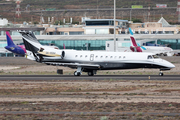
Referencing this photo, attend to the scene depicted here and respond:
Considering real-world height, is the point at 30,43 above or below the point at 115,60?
above

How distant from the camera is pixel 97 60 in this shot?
45250mm

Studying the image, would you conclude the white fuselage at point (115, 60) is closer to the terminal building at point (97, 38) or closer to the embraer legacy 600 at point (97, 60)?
the embraer legacy 600 at point (97, 60)

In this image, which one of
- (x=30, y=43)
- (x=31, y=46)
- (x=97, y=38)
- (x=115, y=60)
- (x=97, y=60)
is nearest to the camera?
(x=115, y=60)

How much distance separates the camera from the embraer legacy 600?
43.8 meters

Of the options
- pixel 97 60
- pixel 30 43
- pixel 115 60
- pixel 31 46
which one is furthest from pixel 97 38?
pixel 115 60

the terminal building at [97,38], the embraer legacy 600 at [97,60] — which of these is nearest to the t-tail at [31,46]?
the embraer legacy 600 at [97,60]

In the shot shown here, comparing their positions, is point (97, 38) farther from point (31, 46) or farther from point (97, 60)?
point (97, 60)

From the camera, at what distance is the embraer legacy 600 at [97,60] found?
43812 millimetres

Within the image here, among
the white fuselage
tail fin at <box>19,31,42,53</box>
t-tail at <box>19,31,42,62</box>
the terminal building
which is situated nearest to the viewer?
the white fuselage

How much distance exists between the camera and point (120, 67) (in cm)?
4428

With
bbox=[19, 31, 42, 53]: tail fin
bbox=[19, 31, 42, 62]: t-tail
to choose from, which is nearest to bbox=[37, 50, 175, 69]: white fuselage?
bbox=[19, 31, 42, 62]: t-tail

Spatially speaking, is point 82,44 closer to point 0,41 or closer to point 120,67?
point 0,41

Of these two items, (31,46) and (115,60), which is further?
(31,46)

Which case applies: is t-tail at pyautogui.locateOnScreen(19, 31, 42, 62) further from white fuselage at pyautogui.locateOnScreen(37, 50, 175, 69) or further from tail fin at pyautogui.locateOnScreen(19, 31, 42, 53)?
white fuselage at pyautogui.locateOnScreen(37, 50, 175, 69)
